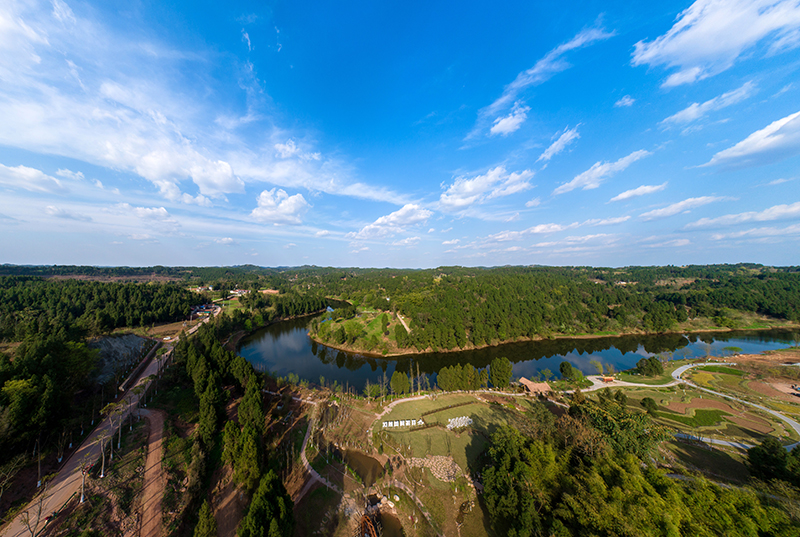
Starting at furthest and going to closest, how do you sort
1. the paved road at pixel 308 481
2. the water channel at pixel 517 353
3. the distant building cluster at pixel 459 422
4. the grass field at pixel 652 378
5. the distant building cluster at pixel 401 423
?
the water channel at pixel 517 353 → the grass field at pixel 652 378 → the distant building cluster at pixel 401 423 → the distant building cluster at pixel 459 422 → the paved road at pixel 308 481

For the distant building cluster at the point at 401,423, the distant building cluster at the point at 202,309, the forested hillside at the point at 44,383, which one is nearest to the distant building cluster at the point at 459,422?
the distant building cluster at the point at 401,423

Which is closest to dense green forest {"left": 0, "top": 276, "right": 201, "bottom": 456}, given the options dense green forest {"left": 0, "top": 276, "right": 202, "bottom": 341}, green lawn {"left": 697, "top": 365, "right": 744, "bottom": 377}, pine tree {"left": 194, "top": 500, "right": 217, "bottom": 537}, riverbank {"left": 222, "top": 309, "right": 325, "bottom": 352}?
dense green forest {"left": 0, "top": 276, "right": 202, "bottom": 341}

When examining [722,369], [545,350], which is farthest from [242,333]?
[722,369]

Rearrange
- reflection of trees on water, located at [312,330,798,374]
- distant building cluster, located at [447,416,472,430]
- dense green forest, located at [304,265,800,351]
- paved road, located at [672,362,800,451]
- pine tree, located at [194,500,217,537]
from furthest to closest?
1. dense green forest, located at [304,265,800,351]
2. reflection of trees on water, located at [312,330,798,374]
3. paved road, located at [672,362,800,451]
4. distant building cluster, located at [447,416,472,430]
5. pine tree, located at [194,500,217,537]

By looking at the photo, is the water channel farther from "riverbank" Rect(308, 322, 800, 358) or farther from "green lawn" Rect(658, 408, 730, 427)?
"green lawn" Rect(658, 408, 730, 427)

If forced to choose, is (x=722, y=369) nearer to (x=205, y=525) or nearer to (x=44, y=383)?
(x=205, y=525)

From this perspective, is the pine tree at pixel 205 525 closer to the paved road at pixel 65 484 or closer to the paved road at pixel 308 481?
the paved road at pixel 308 481
